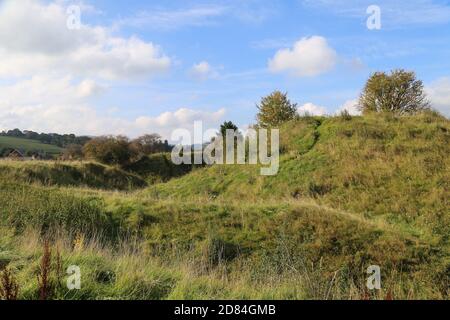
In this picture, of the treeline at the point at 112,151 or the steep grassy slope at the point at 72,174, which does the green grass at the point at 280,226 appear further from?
the treeline at the point at 112,151

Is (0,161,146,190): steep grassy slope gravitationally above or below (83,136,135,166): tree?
below

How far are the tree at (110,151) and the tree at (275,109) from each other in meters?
15.6

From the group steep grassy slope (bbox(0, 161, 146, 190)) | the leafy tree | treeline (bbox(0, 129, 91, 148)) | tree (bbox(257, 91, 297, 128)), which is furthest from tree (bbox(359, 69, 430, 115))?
treeline (bbox(0, 129, 91, 148))

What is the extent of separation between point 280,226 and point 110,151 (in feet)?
127

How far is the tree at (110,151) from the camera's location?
49.4 metres

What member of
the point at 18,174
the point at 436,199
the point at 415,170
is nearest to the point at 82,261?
the point at 436,199

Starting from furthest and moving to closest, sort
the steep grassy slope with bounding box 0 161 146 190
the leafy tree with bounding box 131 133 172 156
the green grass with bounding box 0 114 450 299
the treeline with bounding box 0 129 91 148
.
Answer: the treeline with bounding box 0 129 91 148 → the leafy tree with bounding box 131 133 172 156 → the steep grassy slope with bounding box 0 161 146 190 → the green grass with bounding box 0 114 450 299

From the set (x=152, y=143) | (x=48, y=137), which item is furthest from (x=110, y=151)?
(x=48, y=137)

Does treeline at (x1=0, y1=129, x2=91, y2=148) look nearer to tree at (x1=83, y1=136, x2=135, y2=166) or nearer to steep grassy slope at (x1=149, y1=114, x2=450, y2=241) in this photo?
tree at (x1=83, y1=136, x2=135, y2=166)

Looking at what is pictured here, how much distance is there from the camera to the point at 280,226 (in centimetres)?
1423

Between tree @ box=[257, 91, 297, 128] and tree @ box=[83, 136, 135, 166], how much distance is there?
51.1ft

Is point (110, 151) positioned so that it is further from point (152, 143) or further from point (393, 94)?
point (393, 94)

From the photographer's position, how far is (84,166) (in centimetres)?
3972

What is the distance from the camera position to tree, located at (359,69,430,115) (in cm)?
4088
